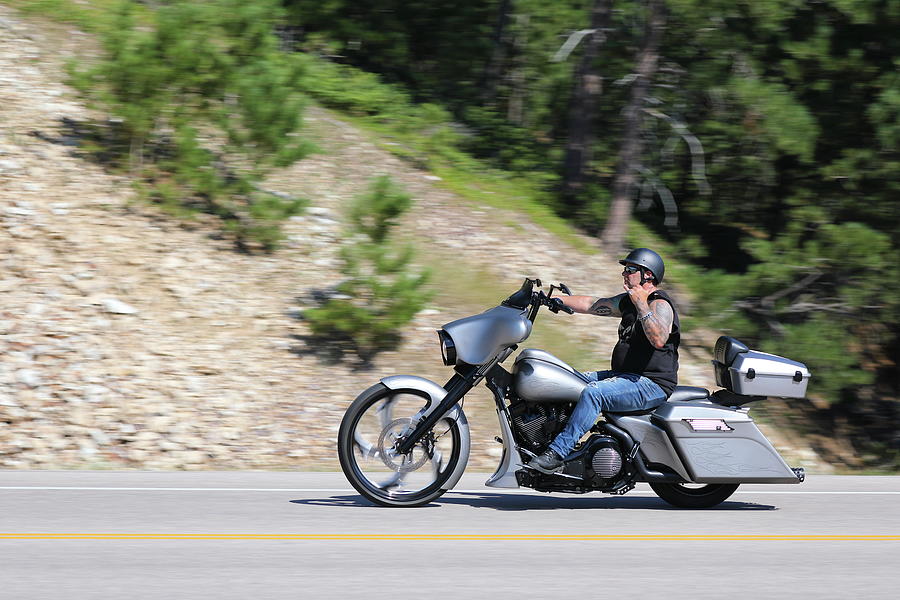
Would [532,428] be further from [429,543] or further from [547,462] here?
[429,543]

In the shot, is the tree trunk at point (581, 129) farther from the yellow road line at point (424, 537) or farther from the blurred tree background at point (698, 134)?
the yellow road line at point (424, 537)

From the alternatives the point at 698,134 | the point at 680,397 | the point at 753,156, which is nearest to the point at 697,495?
the point at 680,397

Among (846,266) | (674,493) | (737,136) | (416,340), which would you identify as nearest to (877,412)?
(846,266)

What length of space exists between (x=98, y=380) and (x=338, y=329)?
2.81m

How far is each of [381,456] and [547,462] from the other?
114cm

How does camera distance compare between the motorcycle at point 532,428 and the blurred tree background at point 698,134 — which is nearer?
the motorcycle at point 532,428

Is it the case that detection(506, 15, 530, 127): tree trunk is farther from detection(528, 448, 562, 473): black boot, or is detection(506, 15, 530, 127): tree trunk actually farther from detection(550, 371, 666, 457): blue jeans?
detection(528, 448, 562, 473): black boot

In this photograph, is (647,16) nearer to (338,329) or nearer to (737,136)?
(737,136)

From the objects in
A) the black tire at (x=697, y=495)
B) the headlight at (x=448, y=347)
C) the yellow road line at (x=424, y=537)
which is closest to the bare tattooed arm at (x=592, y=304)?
the headlight at (x=448, y=347)

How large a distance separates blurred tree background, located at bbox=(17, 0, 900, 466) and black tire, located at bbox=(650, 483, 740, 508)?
785 centimetres

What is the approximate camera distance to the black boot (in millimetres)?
7273

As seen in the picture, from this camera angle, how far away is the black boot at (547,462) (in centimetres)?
727

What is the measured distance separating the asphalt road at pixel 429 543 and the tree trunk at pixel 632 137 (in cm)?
930

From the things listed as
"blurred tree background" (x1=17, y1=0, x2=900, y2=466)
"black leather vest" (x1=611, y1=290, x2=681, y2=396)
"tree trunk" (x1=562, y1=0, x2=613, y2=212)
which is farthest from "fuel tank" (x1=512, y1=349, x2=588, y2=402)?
"tree trunk" (x1=562, y1=0, x2=613, y2=212)
